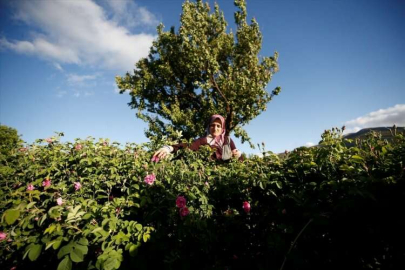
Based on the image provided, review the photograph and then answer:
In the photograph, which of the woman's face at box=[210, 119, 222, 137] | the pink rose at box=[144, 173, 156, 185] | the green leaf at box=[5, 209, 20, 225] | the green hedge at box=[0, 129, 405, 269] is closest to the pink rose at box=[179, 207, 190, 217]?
the green hedge at box=[0, 129, 405, 269]

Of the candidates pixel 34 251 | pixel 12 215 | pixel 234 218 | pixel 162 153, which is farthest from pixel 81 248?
pixel 162 153

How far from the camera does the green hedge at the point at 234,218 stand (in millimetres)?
1016

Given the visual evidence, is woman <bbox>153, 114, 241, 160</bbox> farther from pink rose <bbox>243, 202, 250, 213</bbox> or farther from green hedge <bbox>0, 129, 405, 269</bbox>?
pink rose <bbox>243, 202, 250, 213</bbox>

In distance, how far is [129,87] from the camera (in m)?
12.5

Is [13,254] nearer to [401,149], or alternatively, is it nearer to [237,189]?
[237,189]

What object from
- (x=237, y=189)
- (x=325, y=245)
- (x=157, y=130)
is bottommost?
(x=325, y=245)

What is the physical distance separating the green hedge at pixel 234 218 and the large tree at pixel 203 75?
30.3 ft

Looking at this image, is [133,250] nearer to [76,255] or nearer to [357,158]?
[76,255]

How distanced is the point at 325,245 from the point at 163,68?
12252 millimetres

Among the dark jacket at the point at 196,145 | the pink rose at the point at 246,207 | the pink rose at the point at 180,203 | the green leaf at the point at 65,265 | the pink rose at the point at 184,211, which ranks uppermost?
the dark jacket at the point at 196,145

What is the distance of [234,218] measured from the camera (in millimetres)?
1545

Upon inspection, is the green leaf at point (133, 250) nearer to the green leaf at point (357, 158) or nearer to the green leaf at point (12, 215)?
the green leaf at point (12, 215)

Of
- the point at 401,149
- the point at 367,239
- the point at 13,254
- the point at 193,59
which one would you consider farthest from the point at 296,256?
the point at 193,59

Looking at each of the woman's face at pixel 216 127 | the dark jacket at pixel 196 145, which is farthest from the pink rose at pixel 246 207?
the woman's face at pixel 216 127
